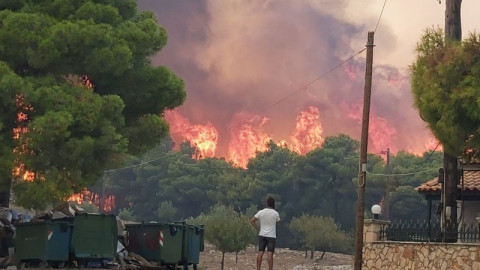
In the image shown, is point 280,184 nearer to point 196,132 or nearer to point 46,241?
point 196,132

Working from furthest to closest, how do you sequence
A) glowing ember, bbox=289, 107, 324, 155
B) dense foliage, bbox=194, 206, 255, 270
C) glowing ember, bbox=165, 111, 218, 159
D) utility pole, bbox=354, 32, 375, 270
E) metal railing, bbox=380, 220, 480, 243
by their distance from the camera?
glowing ember, bbox=289, 107, 324, 155 → glowing ember, bbox=165, 111, 218, 159 → dense foliage, bbox=194, 206, 255, 270 → metal railing, bbox=380, 220, 480, 243 → utility pole, bbox=354, 32, 375, 270

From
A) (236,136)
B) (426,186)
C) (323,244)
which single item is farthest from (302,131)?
(426,186)

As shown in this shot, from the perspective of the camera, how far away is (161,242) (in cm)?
2445

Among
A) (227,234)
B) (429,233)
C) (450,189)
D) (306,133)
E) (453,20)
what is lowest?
(429,233)

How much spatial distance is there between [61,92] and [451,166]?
43.4 feet

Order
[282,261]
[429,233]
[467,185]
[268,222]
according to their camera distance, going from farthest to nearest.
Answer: [282,261] → [467,185] → [429,233] → [268,222]

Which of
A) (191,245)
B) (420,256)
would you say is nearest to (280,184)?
(420,256)

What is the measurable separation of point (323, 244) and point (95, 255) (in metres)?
60.8

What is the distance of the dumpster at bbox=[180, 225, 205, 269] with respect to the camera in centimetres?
2500

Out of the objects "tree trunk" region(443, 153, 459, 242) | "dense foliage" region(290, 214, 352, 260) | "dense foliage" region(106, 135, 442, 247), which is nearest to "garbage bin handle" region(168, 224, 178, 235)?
"tree trunk" region(443, 153, 459, 242)

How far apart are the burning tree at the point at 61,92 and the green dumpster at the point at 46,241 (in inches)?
211

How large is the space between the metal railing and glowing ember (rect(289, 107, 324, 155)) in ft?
366

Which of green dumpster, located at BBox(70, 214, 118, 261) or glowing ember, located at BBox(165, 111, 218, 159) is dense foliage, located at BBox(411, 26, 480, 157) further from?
glowing ember, located at BBox(165, 111, 218, 159)

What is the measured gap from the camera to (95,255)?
75.7 feet
